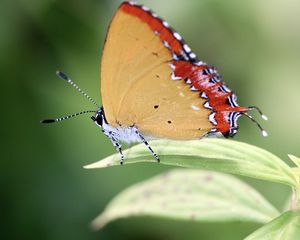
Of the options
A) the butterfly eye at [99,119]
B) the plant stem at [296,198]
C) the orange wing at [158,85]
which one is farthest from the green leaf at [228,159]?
the butterfly eye at [99,119]

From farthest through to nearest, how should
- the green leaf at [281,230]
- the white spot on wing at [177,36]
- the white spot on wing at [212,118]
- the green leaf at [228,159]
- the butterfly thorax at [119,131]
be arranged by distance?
1. the butterfly thorax at [119,131]
2. the white spot on wing at [212,118]
3. the white spot on wing at [177,36]
4. the green leaf at [228,159]
5. the green leaf at [281,230]

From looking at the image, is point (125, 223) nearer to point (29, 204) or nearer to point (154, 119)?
point (29, 204)

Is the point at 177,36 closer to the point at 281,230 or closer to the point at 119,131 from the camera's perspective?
the point at 119,131

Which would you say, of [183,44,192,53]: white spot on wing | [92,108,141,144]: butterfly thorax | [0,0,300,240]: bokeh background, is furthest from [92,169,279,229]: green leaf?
[0,0,300,240]: bokeh background

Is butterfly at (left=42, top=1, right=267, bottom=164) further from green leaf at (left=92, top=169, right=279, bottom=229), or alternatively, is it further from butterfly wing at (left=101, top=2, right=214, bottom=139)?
green leaf at (left=92, top=169, right=279, bottom=229)

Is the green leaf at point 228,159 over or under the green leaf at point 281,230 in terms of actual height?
over

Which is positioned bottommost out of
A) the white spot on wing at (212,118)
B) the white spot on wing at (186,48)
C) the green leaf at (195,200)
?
the green leaf at (195,200)

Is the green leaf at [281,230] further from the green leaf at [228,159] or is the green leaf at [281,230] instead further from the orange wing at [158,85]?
the orange wing at [158,85]
